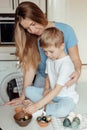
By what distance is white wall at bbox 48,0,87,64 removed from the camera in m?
2.80

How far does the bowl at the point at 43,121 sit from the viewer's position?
1.76 meters

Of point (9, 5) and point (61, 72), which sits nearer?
point (61, 72)

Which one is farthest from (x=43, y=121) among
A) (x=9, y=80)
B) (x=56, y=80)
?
(x=9, y=80)

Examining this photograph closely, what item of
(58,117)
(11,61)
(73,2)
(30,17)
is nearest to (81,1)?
(73,2)

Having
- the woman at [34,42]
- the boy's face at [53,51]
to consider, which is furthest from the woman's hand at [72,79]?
the boy's face at [53,51]

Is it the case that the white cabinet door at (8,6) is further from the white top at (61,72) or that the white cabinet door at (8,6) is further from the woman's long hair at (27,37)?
the white top at (61,72)

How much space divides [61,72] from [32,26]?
0.37 m

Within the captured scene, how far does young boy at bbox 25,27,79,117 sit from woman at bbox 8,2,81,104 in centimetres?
8

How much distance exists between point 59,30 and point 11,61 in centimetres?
119

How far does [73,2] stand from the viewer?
9.27 feet

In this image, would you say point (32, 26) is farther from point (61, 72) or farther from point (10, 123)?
point (10, 123)

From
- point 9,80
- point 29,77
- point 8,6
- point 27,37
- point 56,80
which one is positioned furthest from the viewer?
point 9,80

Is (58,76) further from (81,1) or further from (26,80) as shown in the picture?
(81,1)

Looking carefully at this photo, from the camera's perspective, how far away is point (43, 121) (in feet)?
5.82
